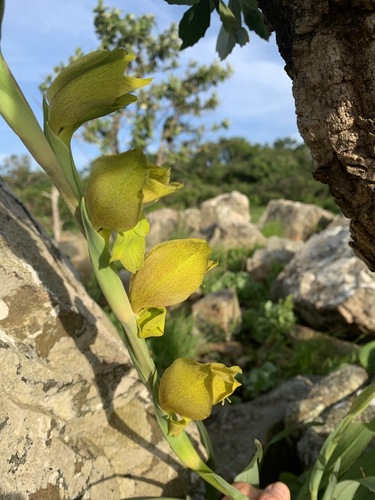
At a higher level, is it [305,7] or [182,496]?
[305,7]

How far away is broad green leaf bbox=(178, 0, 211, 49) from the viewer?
0.73 meters

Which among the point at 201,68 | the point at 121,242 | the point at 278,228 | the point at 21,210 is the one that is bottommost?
the point at 278,228

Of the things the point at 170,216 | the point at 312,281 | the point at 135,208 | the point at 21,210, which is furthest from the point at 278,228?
the point at 135,208

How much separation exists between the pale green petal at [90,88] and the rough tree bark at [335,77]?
0.60 feet

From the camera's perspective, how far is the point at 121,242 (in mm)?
488

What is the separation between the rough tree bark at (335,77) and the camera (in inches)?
20.2

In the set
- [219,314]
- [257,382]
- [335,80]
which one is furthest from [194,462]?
[219,314]

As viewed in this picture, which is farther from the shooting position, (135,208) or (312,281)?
(312,281)

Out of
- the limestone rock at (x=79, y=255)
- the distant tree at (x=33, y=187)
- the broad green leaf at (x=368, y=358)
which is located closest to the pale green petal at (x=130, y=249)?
the broad green leaf at (x=368, y=358)

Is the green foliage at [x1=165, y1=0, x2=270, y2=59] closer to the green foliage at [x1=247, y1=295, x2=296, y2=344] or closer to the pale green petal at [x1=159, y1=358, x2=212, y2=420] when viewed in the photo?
the pale green petal at [x1=159, y1=358, x2=212, y2=420]

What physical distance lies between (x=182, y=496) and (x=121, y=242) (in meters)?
0.55

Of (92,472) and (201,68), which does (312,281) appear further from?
(201,68)

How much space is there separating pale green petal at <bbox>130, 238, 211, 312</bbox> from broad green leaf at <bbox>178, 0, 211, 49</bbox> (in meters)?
0.40

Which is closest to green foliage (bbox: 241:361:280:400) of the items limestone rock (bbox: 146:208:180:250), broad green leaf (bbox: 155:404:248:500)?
broad green leaf (bbox: 155:404:248:500)
